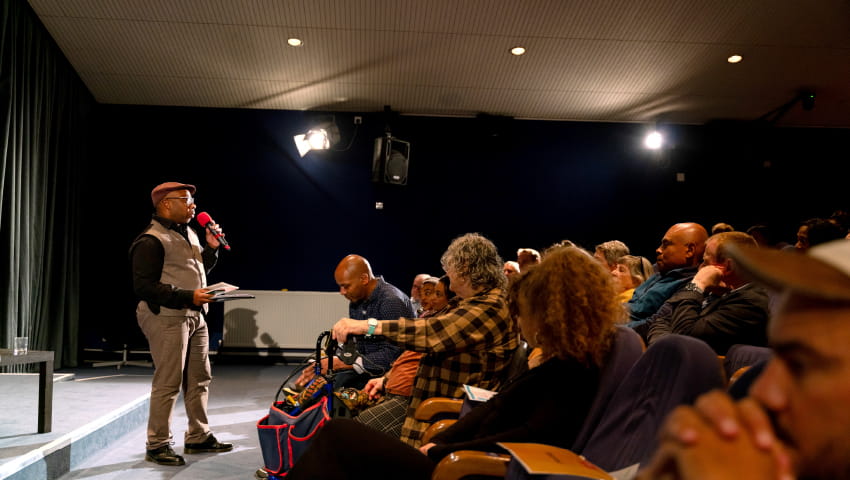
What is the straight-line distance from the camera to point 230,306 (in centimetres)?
648

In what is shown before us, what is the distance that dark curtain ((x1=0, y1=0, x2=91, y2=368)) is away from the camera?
4.59 meters

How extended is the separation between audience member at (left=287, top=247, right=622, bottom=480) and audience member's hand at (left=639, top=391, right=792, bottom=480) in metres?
1.01

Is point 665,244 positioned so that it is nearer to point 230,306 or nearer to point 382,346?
point 382,346

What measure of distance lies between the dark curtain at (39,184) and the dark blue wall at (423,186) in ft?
2.00

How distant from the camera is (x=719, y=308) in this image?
216 centimetres

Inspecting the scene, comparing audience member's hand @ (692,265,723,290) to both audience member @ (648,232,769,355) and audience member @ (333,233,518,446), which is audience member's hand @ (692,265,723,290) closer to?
audience member @ (648,232,769,355)

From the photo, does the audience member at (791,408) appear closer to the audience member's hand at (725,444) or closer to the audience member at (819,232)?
the audience member's hand at (725,444)

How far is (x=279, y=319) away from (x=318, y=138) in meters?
2.05

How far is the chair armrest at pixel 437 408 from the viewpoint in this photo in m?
1.97

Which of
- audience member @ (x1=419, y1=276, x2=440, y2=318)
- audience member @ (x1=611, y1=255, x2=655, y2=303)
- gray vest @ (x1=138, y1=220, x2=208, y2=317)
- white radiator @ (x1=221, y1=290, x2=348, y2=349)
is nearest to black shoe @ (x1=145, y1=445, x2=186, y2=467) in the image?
gray vest @ (x1=138, y1=220, x2=208, y2=317)

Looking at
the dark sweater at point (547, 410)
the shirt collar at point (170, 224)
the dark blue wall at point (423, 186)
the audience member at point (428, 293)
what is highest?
the dark blue wall at point (423, 186)

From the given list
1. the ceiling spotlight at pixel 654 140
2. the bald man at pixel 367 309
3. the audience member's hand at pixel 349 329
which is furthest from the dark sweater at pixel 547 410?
the ceiling spotlight at pixel 654 140

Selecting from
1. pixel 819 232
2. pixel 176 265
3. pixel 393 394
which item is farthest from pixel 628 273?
pixel 176 265

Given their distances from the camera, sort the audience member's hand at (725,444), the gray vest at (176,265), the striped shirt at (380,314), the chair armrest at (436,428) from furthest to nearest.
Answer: the gray vest at (176,265)
the striped shirt at (380,314)
the chair armrest at (436,428)
the audience member's hand at (725,444)
